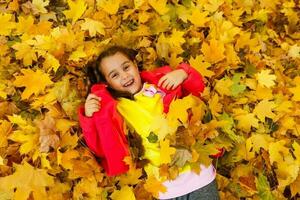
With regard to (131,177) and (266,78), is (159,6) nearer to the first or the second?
(266,78)

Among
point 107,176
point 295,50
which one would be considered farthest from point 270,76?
point 107,176

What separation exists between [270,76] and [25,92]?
1.34m

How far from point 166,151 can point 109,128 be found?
0.89ft

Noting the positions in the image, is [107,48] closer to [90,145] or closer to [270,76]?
[90,145]

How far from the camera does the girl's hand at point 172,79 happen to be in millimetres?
2139

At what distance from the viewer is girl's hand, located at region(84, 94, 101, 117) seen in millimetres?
1988

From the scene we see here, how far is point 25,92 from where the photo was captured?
2193 millimetres

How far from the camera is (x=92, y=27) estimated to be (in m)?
2.51

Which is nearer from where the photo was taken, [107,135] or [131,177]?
[107,135]

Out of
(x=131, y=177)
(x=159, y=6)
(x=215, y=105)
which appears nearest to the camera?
(x=131, y=177)

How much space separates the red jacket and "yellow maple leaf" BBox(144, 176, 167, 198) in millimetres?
121

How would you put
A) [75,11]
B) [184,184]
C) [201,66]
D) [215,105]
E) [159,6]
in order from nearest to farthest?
[184,184], [215,105], [201,66], [75,11], [159,6]

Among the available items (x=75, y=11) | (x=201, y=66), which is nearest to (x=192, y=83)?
(x=201, y=66)

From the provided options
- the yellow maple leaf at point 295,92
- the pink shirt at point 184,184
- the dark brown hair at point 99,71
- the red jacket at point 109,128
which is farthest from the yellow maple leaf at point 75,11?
the yellow maple leaf at point 295,92
